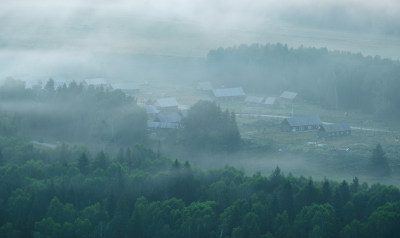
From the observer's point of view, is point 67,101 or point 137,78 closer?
point 67,101

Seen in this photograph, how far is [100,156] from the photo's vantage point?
100ft

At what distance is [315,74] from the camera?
219ft

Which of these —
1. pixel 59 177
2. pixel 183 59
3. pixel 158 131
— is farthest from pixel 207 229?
pixel 183 59

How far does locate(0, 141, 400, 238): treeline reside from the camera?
22.8 metres

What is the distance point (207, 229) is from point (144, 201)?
11.6 feet

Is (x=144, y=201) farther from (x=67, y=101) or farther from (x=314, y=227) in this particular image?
(x=67, y=101)

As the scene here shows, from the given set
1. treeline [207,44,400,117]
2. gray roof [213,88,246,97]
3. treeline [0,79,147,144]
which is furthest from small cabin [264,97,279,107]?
treeline [0,79,147,144]

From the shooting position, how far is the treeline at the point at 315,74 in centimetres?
5631

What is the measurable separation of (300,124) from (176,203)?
901 inches

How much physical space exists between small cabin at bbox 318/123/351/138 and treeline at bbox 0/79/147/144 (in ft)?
43.3

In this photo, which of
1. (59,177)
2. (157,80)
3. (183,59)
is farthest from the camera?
(183,59)

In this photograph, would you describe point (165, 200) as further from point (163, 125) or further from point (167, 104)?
point (167, 104)

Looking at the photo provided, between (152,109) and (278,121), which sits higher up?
(152,109)

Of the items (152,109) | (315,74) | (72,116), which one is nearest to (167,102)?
(152,109)
